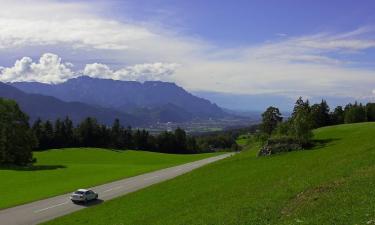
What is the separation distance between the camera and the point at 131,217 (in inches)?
1400

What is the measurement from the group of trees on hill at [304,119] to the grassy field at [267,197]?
6784 millimetres

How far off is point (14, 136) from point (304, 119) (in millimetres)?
64749

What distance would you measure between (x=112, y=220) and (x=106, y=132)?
152344 millimetres

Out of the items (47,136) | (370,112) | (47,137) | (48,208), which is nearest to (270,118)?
(370,112)

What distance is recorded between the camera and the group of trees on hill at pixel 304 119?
5991cm

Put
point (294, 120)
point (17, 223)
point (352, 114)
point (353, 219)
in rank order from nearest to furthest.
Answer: point (353, 219)
point (17, 223)
point (294, 120)
point (352, 114)

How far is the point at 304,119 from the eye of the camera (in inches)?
2386

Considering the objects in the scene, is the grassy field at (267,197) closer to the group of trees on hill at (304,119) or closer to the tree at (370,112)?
the group of trees on hill at (304,119)

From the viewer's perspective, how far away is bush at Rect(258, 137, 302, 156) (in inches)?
2250

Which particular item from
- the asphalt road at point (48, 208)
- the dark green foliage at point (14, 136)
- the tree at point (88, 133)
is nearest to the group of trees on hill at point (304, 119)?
the asphalt road at point (48, 208)

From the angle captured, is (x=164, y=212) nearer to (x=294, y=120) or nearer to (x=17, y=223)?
(x=17, y=223)

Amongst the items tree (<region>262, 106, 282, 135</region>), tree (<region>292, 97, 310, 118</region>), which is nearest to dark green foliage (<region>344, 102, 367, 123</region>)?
tree (<region>262, 106, 282, 135</region>)

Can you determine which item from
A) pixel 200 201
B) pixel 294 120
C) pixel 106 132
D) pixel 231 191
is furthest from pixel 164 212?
pixel 106 132

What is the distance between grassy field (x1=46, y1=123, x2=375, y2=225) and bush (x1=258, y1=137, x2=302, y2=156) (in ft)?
11.8
